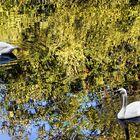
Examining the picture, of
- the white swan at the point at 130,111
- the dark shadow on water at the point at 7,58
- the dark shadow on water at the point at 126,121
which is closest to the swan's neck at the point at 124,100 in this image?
the white swan at the point at 130,111

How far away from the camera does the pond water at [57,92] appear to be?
3.62m

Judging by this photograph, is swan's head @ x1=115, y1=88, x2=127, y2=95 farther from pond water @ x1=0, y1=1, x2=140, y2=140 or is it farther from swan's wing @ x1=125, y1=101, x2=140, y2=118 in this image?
swan's wing @ x1=125, y1=101, x2=140, y2=118

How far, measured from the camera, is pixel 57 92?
433cm

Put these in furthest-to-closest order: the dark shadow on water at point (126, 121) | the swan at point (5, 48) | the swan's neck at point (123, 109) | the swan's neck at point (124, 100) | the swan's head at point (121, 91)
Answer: the swan at point (5, 48), the swan's head at point (121, 91), the swan's neck at point (124, 100), the swan's neck at point (123, 109), the dark shadow on water at point (126, 121)

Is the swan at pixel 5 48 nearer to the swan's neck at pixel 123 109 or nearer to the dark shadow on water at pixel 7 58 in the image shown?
the dark shadow on water at pixel 7 58

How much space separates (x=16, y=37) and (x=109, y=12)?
43.0 inches

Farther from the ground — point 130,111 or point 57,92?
point 130,111

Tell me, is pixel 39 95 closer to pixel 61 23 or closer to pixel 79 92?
pixel 79 92

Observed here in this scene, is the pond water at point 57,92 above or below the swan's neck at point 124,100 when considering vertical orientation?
below

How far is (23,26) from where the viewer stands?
20.4ft

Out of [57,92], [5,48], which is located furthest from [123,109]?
[5,48]

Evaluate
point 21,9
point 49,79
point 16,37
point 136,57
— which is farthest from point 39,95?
point 21,9

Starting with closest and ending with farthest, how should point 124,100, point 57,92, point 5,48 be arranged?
1. point 124,100
2. point 57,92
3. point 5,48

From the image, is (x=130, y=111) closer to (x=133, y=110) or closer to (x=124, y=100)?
(x=133, y=110)
